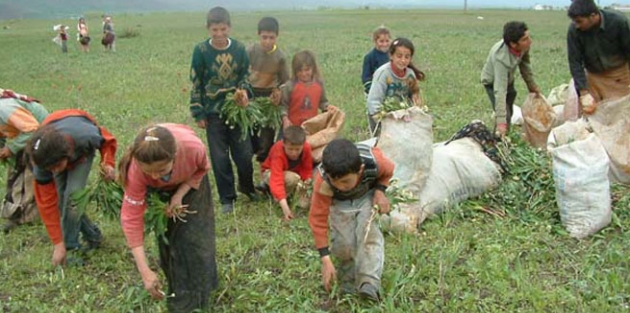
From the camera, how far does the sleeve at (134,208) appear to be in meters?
3.05

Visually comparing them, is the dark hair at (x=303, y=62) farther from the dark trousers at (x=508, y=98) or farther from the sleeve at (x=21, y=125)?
the sleeve at (x=21, y=125)

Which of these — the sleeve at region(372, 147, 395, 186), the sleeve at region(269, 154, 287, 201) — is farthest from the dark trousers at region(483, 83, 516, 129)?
the sleeve at region(372, 147, 395, 186)

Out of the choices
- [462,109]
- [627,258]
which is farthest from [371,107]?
[462,109]

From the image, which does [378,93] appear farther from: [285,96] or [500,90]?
[500,90]

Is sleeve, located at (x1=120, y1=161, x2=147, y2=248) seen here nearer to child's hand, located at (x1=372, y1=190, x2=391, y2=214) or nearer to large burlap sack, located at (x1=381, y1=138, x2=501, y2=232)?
child's hand, located at (x1=372, y1=190, x2=391, y2=214)

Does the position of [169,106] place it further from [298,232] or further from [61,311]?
[61,311]

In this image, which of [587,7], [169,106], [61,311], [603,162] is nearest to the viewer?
[61,311]

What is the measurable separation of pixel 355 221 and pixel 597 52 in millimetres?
2889

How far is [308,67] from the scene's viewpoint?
5246 mm

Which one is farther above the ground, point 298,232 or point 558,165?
point 558,165

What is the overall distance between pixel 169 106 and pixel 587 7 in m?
6.21

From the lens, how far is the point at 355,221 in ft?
11.0

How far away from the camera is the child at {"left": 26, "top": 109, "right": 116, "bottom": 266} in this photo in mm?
3561

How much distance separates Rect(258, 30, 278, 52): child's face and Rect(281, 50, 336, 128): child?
220mm
